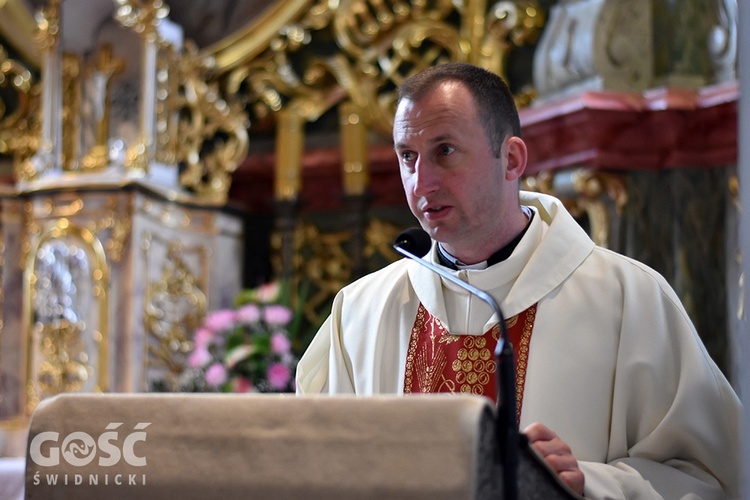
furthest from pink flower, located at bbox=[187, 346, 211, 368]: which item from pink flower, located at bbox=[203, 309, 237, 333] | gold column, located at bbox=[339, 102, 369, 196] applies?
gold column, located at bbox=[339, 102, 369, 196]

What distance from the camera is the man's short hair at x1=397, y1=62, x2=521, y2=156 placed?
7.72 feet

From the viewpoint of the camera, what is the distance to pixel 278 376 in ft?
16.0

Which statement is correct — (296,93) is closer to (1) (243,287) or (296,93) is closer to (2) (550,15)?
(1) (243,287)

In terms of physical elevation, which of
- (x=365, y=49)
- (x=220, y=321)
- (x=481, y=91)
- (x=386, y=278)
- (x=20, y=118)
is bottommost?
(x=220, y=321)

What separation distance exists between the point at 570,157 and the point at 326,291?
1636mm

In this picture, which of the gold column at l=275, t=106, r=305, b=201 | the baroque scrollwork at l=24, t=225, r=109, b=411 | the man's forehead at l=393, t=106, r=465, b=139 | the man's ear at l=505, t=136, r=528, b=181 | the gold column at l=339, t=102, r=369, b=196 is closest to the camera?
the man's forehead at l=393, t=106, r=465, b=139

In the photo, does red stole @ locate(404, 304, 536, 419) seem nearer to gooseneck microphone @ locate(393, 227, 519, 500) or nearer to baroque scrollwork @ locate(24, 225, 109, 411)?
gooseneck microphone @ locate(393, 227, 519, 500)

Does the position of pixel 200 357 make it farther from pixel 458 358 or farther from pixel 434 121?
pixel 434 121

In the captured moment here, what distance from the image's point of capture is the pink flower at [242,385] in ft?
16.1

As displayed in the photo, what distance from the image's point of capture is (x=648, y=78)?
15.0 ft

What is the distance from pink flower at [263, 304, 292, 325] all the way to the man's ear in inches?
110

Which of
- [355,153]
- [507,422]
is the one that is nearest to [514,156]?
[507,422]

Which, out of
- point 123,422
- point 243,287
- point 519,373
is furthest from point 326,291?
point 123,422

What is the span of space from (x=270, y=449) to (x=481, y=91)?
1106 mm
